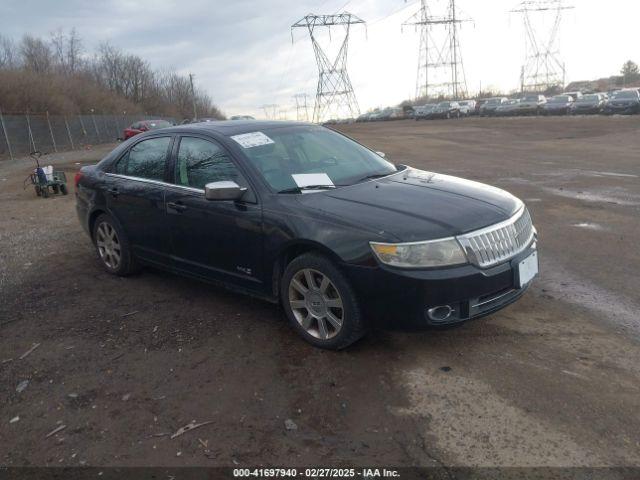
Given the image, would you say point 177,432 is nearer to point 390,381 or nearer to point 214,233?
point 390,381

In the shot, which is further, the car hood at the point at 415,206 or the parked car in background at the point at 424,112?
the parked car in background at the point at 424,112

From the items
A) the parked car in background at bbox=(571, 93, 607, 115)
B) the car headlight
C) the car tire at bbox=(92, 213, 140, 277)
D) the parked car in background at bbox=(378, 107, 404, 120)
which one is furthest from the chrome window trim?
the parked car in background at bbox=(378, 107, 404, 120)

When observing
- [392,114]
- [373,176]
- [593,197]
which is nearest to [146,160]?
[373,176]

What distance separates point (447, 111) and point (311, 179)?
172ft

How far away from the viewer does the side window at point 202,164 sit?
4410mm

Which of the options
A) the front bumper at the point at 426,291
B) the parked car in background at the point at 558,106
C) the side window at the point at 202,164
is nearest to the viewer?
the front bumper at the point at 426,291

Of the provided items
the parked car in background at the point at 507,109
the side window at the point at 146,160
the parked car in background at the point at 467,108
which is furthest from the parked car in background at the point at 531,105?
the side window at the point at 146,160

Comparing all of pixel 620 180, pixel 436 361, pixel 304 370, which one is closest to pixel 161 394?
pixel 304 370

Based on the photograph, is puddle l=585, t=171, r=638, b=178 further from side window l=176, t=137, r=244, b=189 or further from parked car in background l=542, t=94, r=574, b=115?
parked car in background l=542, t=94, r=574, b=115

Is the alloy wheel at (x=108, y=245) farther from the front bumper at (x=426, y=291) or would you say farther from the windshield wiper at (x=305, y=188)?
the front bumper at (x=426, y=291)

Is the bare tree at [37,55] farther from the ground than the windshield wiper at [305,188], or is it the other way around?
the bare tree at [37,55]

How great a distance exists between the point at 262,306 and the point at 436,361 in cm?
174

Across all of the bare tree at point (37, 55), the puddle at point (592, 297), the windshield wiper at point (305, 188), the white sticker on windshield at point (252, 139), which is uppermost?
the bare tree at point (37, 55)

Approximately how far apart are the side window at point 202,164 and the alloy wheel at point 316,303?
982 millimetres
